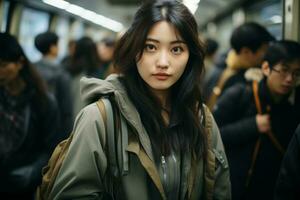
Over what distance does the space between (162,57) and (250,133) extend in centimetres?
116

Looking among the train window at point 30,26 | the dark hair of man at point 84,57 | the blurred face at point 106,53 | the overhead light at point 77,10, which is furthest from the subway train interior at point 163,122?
the train window at point 30,26

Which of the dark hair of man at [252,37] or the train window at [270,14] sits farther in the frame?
the train window at [270,14]

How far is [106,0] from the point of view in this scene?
7.56m

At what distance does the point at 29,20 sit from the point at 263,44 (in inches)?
189

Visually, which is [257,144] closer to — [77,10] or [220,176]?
[220,176]

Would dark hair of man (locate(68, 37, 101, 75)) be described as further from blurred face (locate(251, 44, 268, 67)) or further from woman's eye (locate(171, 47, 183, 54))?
woman's eye (locate(171, 47, 183, 54))

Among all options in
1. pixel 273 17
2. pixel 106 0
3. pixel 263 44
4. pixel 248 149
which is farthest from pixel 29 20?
pixel 248 149

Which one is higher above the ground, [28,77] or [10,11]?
[10,11]

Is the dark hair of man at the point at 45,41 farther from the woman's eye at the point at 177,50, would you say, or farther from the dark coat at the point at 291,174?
the dark coat at the point at 291,174

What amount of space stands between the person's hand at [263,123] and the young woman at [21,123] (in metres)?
1.44

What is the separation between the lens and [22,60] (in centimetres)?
253

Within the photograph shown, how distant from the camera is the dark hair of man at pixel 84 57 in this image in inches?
177

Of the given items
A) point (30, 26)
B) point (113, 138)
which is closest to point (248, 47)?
point (113, 138)

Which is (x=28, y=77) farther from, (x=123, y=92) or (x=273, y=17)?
(x=273, y=17)
